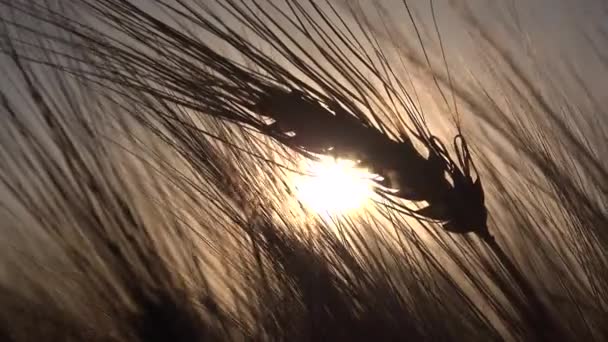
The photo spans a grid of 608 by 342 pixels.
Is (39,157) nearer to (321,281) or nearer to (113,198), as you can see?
(113,198)

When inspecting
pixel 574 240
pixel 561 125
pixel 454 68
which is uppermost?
pixel 454 68

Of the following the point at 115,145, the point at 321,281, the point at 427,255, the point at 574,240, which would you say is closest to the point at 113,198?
the point at 115,145

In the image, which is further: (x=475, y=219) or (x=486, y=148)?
(x=486, y=148)
